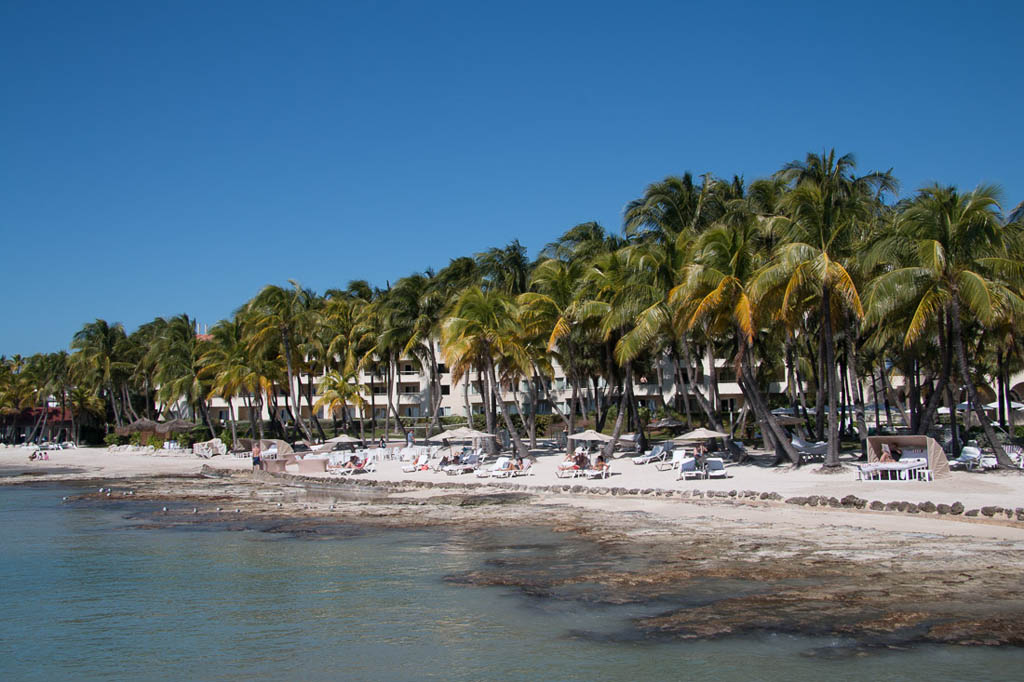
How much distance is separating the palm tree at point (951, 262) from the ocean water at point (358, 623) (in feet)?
41.6

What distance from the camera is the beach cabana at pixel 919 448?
71.8 ft

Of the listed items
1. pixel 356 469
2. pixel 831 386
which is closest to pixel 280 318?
pixel 356 469

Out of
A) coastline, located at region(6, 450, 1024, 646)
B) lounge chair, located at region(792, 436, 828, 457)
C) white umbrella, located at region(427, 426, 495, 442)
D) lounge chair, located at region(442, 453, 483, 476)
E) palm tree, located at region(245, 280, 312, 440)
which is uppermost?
palm tree, located at region(245, 280, 312, 440)

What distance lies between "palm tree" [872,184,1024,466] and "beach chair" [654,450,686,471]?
322 inches

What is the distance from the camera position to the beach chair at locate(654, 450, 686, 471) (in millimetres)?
27781

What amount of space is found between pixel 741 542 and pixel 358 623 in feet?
25.8

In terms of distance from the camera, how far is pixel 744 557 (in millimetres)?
14523

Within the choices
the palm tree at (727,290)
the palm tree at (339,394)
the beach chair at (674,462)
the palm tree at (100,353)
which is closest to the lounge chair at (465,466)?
the beach chair at (674,462)

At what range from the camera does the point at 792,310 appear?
2559cm

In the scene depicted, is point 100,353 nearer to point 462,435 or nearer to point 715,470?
point 462,435

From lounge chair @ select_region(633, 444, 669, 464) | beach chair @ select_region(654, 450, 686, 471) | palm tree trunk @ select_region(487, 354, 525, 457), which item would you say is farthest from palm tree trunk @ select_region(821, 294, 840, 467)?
palm tree trunk @ select_region(487, 354, 525, 457)

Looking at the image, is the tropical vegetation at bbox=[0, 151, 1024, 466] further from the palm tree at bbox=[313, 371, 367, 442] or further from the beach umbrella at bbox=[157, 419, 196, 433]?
the beach umbrella at bbox=[157, 419, 196, 433]

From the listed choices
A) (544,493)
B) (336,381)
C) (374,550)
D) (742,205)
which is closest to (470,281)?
(336,381)

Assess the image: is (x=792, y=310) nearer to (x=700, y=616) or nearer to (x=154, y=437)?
(x=700, y=616)
